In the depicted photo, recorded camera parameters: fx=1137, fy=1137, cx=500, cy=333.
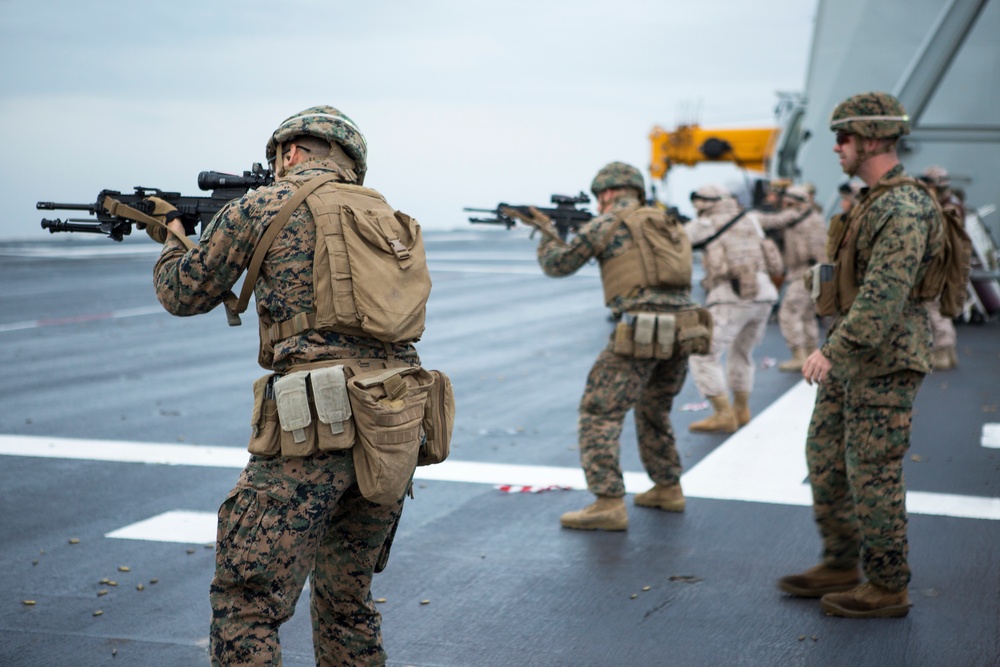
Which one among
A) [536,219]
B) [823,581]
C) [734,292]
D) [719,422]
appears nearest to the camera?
[823,581]

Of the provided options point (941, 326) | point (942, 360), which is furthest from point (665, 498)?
point (942, 360)

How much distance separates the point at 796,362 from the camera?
1262 centimetres

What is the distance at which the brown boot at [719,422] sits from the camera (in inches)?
367

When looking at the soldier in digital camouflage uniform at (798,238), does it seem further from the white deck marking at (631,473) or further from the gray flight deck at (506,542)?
Answer: the white deck marking at (631,473)

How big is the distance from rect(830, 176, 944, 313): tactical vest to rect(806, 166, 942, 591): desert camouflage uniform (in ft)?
0.09

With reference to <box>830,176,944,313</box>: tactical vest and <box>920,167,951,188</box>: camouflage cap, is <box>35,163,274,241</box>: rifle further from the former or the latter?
<box>920,167,951,188</box>: camouflage cap

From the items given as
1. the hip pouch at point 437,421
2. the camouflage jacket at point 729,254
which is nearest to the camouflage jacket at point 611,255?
the hip pouch at point 437,421

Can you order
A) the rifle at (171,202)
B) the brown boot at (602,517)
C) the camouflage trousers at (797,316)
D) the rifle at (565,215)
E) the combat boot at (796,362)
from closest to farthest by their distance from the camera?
the rifle at (171,202) < the brown boot at (602,517) < the rifle at (565,215) < the camouflage trousers at (797,316) < the combat boot at (796,362)

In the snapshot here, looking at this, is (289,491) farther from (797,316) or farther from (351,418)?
(797,316)

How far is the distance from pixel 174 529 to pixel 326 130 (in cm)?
347

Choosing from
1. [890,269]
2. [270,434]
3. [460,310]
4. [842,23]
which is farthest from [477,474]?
[842,23]

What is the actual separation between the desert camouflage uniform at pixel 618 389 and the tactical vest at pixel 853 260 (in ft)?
5.46

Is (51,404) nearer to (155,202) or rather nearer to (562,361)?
(562,361)

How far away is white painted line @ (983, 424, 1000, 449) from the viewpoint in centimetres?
878
